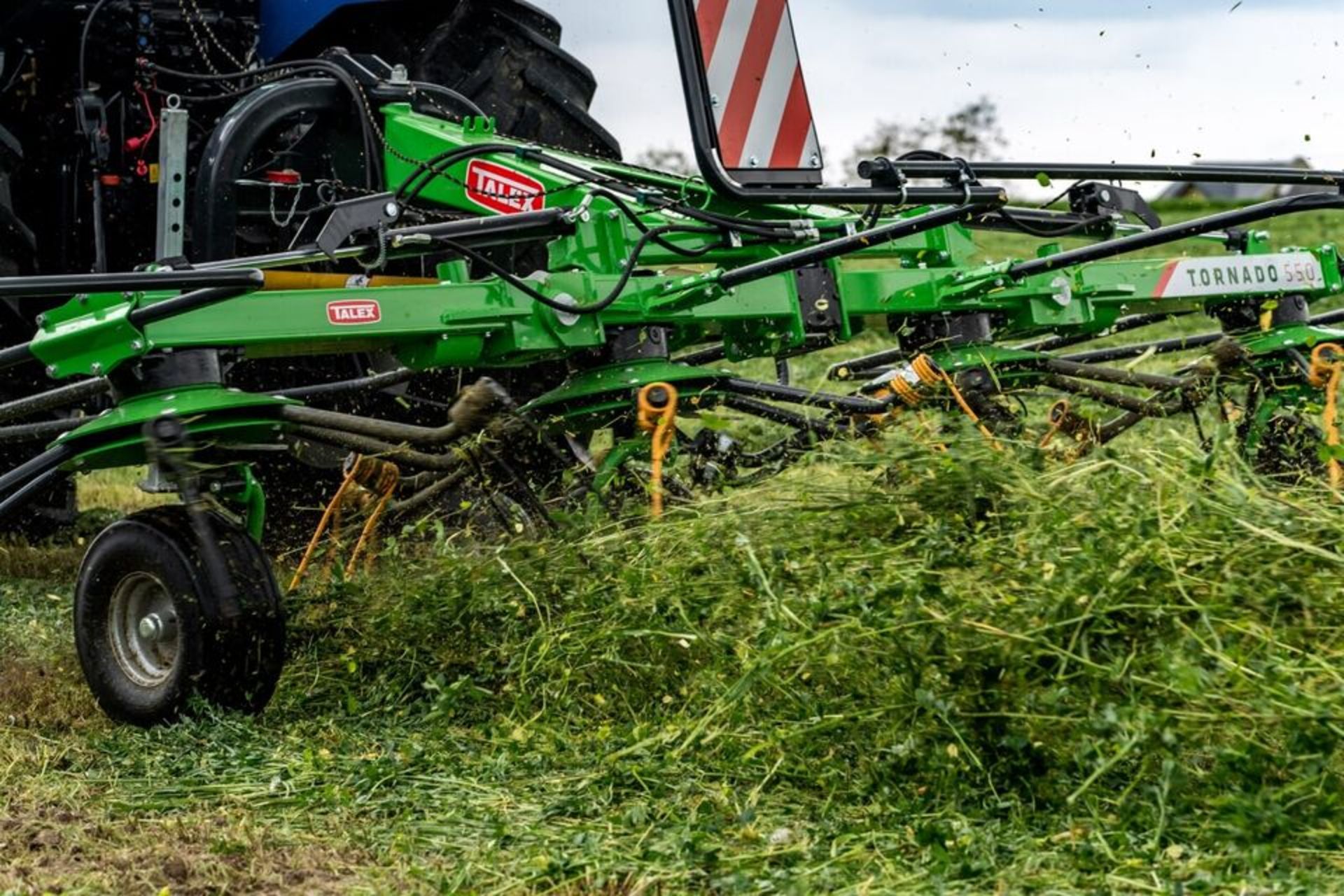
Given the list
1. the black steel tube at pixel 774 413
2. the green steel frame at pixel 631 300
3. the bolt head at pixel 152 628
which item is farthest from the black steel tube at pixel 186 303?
the black steel tube at pixel 774 413

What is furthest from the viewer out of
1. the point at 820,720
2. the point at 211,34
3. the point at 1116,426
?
the point at 211,34

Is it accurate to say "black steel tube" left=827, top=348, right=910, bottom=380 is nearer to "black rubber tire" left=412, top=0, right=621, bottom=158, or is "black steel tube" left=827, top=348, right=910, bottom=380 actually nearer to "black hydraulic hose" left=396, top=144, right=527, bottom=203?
"black rubber tire" left=412, top=0, right=621, bottom=158

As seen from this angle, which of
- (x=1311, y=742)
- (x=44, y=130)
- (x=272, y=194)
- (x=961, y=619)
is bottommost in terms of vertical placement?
(x=1311, y=742)

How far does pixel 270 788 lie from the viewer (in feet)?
10.5

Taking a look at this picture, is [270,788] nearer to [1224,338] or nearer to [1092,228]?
[1224,338]

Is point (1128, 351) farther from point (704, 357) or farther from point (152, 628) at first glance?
point (152, 628)

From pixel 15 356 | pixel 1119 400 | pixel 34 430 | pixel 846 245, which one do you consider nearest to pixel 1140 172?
pixel 1119 400

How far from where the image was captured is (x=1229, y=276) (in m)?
A: 4.89

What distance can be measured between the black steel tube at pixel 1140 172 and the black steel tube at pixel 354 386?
1.27 metres

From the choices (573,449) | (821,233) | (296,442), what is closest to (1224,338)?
(821,233)

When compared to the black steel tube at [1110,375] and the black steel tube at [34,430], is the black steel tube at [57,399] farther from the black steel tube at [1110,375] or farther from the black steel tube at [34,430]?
the black steel tube at [1110,375]

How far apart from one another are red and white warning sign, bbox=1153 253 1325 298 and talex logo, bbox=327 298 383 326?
209 cm

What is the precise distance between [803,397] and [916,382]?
0.32m

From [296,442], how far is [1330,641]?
2.09 meters
